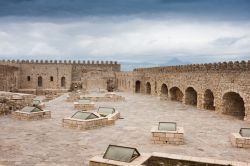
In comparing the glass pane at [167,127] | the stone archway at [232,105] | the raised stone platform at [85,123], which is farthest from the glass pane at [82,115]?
A: the stone archway at [232,105]

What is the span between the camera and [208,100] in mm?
→ 24375

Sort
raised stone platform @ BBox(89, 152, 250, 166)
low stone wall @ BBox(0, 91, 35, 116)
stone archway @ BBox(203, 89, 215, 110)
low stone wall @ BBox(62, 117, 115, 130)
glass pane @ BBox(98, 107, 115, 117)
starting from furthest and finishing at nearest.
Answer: stone archway @ BBox(203, 89, 215, 110)
low stone wall @ BBox(0, 91, 35, 116)
glass pane @ BBox(98, 107, 115, 117)
low stone wall @ BBox(62, 117, 115, 130)
raised stone platform @ BBox(89, 152, 250, 166)

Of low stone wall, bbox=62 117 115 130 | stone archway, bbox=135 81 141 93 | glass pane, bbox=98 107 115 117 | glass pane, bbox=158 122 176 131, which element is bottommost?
low stone wall, bbox=62 117 115 130

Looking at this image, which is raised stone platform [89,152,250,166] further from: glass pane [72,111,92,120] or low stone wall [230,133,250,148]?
glass pane [72,111,92,120]

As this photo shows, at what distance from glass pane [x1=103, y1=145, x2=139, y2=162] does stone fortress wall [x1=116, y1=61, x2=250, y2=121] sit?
1223 centimetres

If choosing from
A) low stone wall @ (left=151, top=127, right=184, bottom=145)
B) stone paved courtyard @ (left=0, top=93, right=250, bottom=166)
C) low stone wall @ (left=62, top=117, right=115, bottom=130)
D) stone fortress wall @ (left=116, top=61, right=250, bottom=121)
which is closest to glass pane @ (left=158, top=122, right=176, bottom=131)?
low stone wall @ (left=151, top=127, right=184, bottom=145)

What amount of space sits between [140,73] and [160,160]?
3429cm

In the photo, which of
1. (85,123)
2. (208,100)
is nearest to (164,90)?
(208,100)

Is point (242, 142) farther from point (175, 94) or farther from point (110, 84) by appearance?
point (110, 84)

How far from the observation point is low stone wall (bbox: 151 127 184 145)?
12047 mm

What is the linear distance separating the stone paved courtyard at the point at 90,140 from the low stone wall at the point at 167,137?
1.00ft

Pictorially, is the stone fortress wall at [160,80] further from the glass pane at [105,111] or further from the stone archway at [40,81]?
the glass pane at [105,111]

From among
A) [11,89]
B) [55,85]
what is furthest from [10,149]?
[55,85]

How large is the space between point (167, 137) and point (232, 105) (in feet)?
36.1
